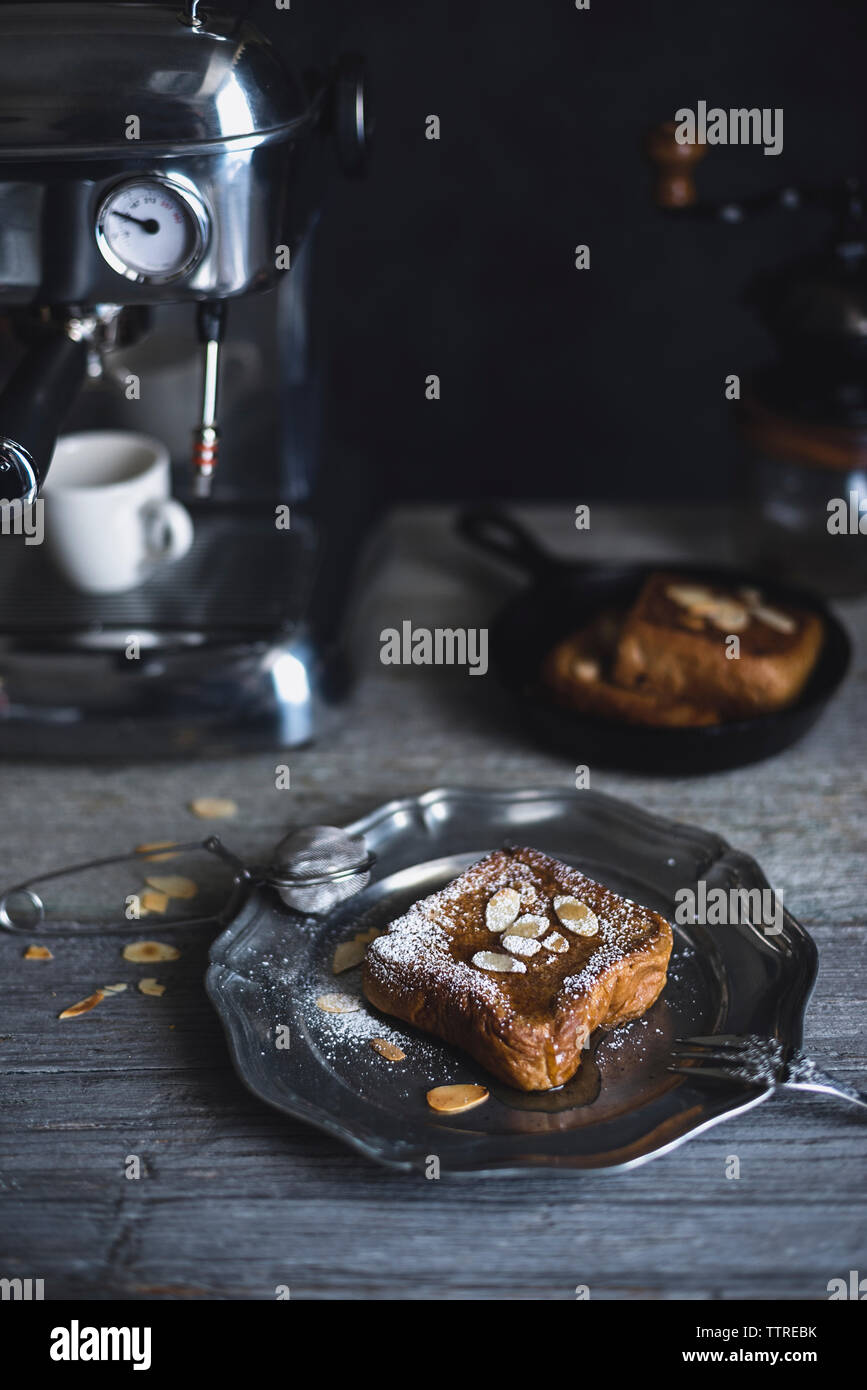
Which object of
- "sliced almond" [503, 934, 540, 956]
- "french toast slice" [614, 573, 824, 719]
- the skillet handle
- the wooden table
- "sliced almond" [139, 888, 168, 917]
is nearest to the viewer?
the wooden table

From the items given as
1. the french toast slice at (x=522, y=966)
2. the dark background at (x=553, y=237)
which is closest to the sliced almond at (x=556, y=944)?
the french toast slice at (x=522, y=966)

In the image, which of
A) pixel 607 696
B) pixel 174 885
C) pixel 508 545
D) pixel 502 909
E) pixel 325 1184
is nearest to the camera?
pixel 325 1184

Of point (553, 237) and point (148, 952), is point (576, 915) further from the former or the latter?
point (553, 237)


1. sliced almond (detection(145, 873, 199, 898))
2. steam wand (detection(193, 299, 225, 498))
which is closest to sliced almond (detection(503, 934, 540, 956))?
sliced almond (detection(145, 873, 199, 898))

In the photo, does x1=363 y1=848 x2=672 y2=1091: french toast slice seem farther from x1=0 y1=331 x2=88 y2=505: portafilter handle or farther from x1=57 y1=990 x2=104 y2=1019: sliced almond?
x1=0 y1=331 x2=88 y2=505: portafilter handle

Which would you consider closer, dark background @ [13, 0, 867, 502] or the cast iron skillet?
the cast iron skillet

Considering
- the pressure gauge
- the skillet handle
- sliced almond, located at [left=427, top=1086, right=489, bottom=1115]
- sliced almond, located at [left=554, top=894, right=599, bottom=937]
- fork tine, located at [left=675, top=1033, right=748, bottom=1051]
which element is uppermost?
the pressure gauge

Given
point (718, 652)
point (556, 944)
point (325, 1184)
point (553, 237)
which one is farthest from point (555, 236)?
point (325, 1184)
